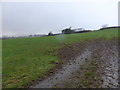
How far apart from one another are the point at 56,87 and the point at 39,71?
2490 mm

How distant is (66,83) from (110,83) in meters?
2.42

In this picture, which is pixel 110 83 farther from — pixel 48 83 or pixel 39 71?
pixel 39 71

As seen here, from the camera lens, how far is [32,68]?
397 inches

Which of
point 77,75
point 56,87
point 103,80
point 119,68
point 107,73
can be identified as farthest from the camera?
point 119,68

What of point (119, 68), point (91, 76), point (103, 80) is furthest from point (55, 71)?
point (119, 68)

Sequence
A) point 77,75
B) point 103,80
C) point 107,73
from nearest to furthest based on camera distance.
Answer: point 103,80 → point 77,75 → point 107,73

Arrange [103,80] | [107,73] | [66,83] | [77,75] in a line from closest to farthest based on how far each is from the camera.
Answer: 1. [66,83]
2. [103,80]
3. [77,75]
4. [107,73]

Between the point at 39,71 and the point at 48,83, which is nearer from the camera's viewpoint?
the point at 48,83

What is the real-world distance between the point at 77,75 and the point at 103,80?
154cm

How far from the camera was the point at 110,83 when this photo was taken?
789cm

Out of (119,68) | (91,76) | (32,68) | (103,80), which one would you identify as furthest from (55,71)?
(119,68)

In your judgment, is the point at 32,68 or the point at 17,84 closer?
the point at 17,84

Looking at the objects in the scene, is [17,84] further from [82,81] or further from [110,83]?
[110,83]

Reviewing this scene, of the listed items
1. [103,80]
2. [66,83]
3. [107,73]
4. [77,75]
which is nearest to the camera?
[66,83]
